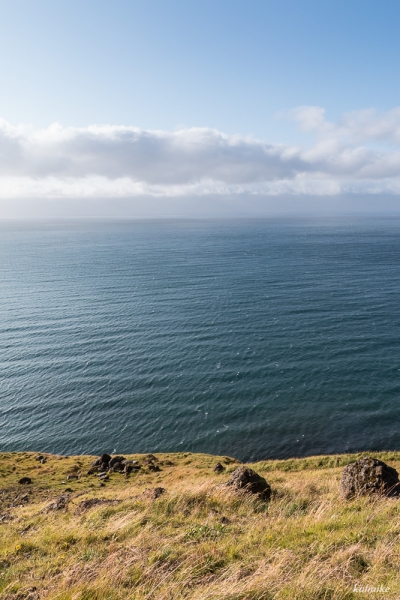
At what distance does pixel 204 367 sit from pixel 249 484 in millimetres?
37077

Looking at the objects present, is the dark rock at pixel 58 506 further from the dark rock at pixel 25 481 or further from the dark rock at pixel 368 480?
the dark rock at pixel 368 480

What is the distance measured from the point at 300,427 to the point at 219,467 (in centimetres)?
1489

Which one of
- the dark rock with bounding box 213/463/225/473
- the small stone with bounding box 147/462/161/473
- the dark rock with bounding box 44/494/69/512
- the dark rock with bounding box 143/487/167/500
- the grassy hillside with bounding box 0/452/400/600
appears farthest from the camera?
the small stone with bounding box 147/462/161/473

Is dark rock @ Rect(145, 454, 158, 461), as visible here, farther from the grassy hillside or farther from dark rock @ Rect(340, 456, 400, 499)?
dark rock @ Rect(340, 456, 400, 499)

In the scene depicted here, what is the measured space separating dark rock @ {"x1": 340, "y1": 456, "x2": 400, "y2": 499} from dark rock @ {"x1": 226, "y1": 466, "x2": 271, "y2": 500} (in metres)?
4.34

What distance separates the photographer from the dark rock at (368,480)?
20048mm

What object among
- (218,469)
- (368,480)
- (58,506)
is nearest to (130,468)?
(218,469)

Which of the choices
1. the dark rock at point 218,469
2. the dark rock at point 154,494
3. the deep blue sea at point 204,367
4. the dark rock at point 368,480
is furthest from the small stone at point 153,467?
the dark rock at point 368,480

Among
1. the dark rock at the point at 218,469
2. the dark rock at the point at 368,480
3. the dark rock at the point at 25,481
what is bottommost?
the dark rock at the point at 25,481

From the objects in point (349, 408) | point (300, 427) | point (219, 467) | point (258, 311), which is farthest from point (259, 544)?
point (258, 311)

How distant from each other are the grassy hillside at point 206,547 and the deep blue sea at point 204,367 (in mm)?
22000

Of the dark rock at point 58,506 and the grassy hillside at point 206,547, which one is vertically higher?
the grassy hillside at point 206,547

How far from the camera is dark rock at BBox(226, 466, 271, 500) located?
20844 millimetres

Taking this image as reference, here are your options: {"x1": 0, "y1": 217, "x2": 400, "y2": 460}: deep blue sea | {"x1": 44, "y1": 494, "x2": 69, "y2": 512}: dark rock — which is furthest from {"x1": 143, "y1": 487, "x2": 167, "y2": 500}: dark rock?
{"x1": 0, "y1": 217, "x2": 400, "y2": 460}: deep blue sea
